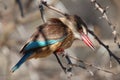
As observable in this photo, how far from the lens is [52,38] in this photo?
413 centimetres

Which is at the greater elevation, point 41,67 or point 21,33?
point 21,33

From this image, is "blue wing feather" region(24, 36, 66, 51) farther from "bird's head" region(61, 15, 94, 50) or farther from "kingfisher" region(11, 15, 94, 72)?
"bird's head" region(61, 15, 94, 50)

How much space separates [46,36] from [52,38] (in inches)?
2.6

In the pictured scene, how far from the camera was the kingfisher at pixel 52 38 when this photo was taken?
400cm

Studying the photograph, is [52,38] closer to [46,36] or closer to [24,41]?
[46,36]

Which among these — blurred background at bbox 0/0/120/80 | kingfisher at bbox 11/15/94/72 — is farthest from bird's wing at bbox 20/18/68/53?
blurred background at bbox 0/0/120/80

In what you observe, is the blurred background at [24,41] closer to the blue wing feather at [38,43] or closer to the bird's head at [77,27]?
the bird's head at [77,27]

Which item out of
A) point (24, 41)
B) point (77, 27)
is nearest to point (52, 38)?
point (77, 27)

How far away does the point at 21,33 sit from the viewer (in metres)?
5.75

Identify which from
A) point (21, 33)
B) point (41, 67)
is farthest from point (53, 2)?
point (41, 67)

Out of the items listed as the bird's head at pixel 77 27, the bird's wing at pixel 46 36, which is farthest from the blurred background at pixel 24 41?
the bird's wing at pixel 46 36

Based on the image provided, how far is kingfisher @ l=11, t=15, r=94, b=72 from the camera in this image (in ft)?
13.1

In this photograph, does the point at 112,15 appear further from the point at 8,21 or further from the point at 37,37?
the point at 37,37

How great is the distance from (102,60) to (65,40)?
1.11ft
